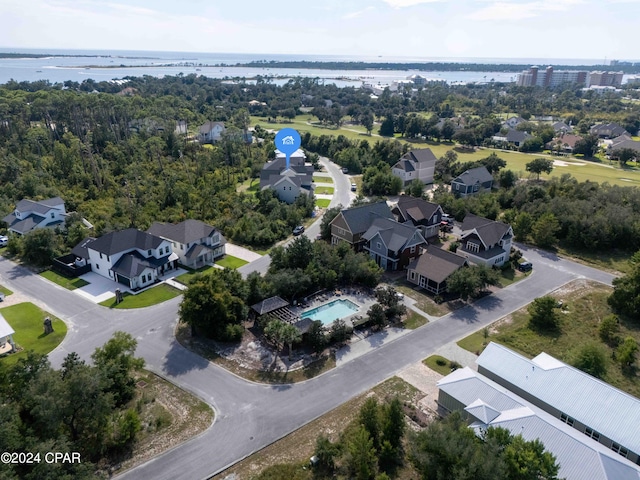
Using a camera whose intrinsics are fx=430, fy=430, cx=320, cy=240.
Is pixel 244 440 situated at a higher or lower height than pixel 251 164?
lower

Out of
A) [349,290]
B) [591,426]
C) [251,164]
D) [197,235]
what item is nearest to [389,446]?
[591,426]

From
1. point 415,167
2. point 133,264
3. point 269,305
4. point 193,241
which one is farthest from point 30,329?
point 415,167

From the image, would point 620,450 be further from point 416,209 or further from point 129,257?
point 129,257

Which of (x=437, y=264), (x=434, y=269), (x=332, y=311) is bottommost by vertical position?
(x=332, y=311)

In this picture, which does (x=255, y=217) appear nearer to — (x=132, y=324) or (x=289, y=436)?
(x=132, y=324)

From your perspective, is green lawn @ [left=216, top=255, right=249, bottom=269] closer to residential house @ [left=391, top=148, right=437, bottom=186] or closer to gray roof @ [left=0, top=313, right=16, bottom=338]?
gray roof @ [left=0, top=313, right=16, bottom=338]

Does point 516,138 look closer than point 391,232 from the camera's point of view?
No
